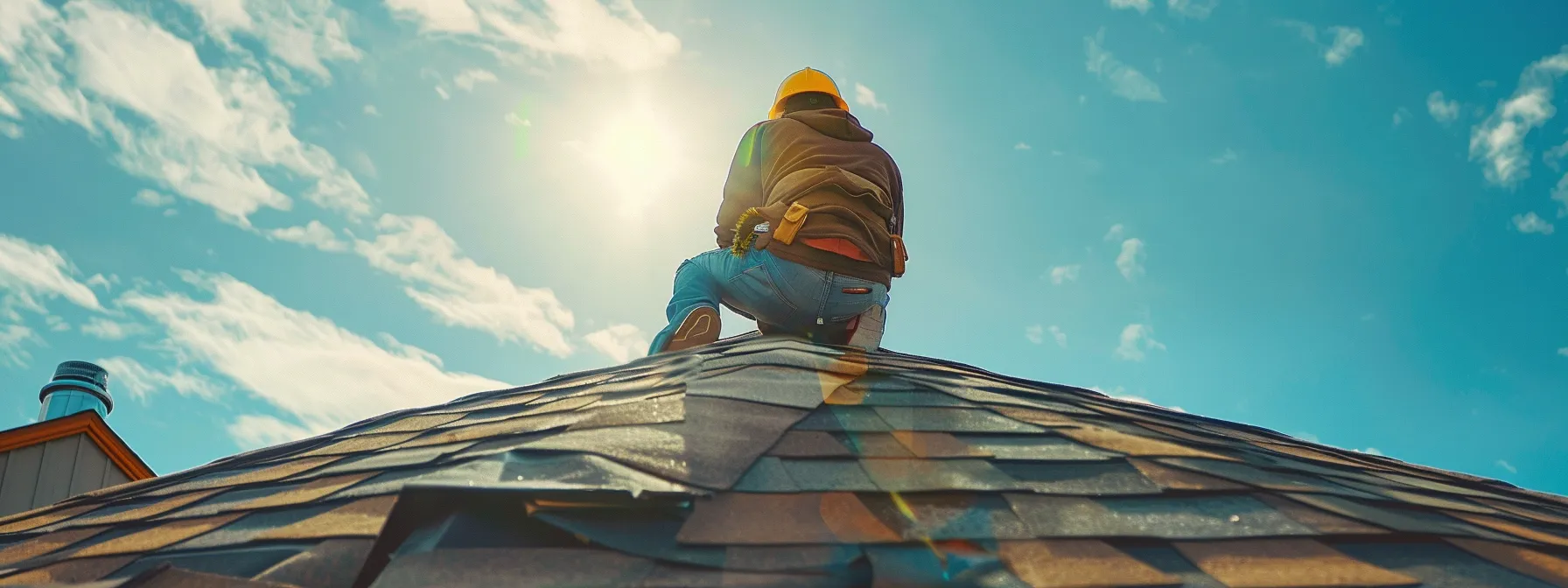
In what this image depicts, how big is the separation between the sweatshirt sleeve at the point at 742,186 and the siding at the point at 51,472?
4367 mm

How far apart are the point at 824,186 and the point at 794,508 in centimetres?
268

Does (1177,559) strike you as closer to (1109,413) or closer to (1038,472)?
(1038,472)

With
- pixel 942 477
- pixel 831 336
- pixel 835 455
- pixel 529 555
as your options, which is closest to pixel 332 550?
pixel 529 555

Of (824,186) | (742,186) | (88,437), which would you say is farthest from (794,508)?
(88,437)

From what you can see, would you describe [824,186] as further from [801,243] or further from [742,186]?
[742,186]

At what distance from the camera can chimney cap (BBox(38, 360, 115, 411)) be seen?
6.41m

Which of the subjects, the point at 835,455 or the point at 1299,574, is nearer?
the point at 1299,574

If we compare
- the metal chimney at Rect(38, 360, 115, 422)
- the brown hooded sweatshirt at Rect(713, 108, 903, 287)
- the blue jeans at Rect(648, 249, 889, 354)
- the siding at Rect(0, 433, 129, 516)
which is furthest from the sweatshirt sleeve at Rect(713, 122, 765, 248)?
the metal chimney at Rect(38, 360, 115, 422)

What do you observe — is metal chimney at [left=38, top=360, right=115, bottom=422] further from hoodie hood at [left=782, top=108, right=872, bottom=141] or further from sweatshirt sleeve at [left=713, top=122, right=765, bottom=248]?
hoodie hood at [left=782, top=108, right=872, bottom=141]

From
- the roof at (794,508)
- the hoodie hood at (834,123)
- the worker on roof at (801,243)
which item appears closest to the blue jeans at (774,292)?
the worker on roof at (801,243)

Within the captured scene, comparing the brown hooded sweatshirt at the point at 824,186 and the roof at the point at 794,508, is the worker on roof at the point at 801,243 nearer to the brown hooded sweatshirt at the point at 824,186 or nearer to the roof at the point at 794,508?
the brown hooded sweatshirt at the point at 824,186

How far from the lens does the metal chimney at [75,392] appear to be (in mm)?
6262

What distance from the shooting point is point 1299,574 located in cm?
136

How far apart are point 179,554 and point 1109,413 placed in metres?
2.24
